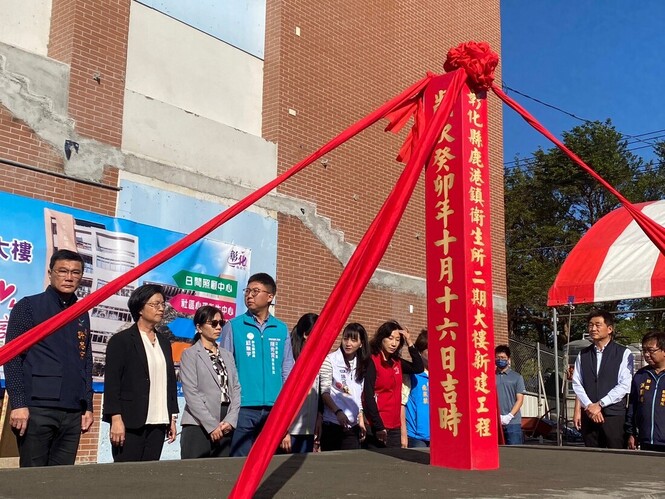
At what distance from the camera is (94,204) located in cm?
830

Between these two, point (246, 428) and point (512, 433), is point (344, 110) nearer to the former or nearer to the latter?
point (512, 433)

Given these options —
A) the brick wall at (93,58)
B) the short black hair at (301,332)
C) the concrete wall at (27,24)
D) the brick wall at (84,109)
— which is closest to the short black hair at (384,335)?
the short black hair at (301,332)

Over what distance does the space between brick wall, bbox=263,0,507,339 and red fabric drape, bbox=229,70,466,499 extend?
22.9ft

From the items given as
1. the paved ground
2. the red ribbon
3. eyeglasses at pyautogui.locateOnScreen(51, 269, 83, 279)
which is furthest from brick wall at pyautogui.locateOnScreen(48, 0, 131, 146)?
the paved ground

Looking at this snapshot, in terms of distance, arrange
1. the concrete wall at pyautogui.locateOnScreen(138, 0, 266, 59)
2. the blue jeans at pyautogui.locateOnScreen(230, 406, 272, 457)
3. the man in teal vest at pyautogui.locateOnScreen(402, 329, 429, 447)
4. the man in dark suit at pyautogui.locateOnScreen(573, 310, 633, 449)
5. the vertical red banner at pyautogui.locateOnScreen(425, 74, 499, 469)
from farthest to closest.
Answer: the concrete wall at pyautogui.locateOnScreen(138, 0, 266, 59) → the man in teal vest at pyautogui.locateOnScreen(402, 329, 429, 447) → the man in dark suit at pyautogui.locateOnScreen(573, 310, 633, 449) → the blue jeans at pyautogui.locateOnScreen(230, 406, 272, 457) → the vertical red banner at pyautogui.locateOnScreen(425, 74, 499, 469)

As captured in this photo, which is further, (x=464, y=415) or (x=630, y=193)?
(x=630, y=193)

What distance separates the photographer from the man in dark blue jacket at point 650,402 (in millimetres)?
5695

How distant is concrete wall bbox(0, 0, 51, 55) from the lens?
8336 millimetres

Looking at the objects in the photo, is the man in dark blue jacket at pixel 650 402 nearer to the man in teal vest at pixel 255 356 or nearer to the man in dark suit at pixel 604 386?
the man in dark suit at pixel 604 386

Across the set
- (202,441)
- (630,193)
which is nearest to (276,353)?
(202,441)

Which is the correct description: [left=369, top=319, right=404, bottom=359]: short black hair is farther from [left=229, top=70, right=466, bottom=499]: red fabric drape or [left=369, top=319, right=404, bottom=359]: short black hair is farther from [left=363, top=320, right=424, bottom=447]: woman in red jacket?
[left=229, top=70, right=466, bottom=499]: red fabric drape

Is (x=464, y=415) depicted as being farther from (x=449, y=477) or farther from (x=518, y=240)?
(x=518, y=240)

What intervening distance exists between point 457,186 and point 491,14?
40.2 feet

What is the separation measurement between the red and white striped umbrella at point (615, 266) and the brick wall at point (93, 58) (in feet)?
18.6
